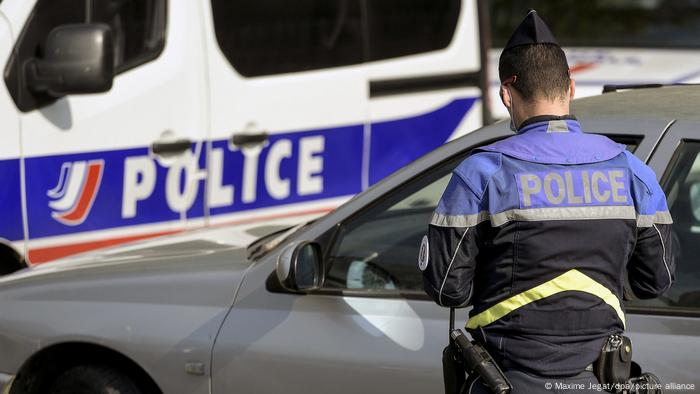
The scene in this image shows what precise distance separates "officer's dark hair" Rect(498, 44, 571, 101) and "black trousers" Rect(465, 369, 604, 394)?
58 centimetres

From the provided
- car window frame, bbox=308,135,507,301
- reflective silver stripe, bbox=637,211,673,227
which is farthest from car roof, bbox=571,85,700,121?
reflective silver stripe, bbox=637,211,673,227

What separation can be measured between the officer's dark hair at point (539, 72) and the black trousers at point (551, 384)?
578mm

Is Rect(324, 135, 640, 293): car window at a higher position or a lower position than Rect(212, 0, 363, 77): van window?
lower

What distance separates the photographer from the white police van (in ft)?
15.9

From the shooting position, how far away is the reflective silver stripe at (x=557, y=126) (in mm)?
2572

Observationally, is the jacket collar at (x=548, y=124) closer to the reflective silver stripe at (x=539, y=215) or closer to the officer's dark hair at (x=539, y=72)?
the officer's dark hair at (x=539, y=72)

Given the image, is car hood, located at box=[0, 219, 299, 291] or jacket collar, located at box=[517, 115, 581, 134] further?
car hood, located at box=[0, 219, 299, 291]

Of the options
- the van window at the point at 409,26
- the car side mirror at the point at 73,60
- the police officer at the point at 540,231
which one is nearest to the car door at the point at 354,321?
the police officer at the point at 540,231

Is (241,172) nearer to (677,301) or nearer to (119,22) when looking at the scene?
(119,22)

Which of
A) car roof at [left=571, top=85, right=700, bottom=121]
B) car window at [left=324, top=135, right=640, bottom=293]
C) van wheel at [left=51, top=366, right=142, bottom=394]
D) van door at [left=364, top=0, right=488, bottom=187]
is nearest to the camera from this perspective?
car roof at [left=571, top=85, right=700, bottom=121]

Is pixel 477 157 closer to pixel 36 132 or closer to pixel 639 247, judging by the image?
pixel 639 247

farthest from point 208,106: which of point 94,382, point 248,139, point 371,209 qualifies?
point 371,209

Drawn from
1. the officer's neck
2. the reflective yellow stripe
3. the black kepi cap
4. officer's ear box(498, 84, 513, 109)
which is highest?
the black kepi cap

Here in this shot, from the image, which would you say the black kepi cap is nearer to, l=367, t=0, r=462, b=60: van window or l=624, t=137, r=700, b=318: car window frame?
l=624, t=137, r=700, b=318: car window frame
